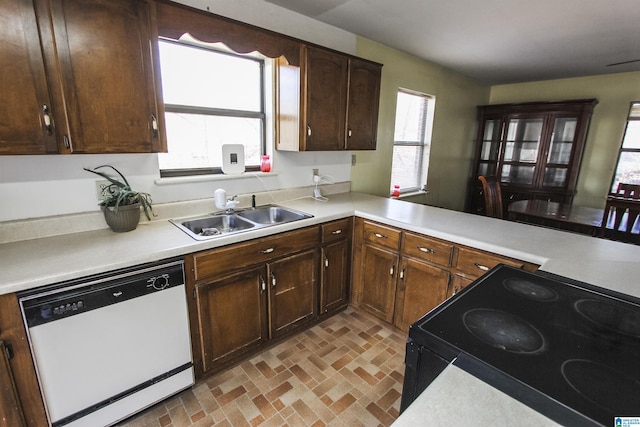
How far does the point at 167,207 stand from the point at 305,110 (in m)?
1.19

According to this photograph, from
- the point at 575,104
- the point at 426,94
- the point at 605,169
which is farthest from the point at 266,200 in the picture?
the point at 605,169

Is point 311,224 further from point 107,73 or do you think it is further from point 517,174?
point 517,174

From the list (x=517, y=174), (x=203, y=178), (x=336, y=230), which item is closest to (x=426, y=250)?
(x=336, y=230)

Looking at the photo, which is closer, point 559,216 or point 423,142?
point 559,216

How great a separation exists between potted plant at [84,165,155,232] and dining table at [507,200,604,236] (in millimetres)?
3307

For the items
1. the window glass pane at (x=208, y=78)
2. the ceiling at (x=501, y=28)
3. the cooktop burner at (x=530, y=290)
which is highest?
the ceiling at (x=501, y=28)

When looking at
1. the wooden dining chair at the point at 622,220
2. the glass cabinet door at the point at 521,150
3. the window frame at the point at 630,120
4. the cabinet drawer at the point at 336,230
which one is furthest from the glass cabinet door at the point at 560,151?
the cabinet drawer at the point at 336,230

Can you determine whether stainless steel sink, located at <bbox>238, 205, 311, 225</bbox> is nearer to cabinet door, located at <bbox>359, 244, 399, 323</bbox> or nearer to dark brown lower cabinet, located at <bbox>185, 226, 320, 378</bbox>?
dark brown lower cabinet, located at <bbox>185, 226, 320, 378</bbox>

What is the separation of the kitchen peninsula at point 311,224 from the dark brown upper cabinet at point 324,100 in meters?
0.64

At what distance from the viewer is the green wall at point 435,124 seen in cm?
326

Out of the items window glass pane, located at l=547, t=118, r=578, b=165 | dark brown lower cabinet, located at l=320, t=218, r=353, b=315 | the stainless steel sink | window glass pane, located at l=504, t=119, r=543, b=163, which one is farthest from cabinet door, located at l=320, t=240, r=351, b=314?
window glass pane, located at l=547, t=118, r=578, b=165

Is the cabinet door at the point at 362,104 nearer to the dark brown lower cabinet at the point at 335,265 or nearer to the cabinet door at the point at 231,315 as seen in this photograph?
the dark brown lower cabinet at the point at 335,265

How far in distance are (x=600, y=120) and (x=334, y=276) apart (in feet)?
14.2

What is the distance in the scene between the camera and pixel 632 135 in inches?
154
